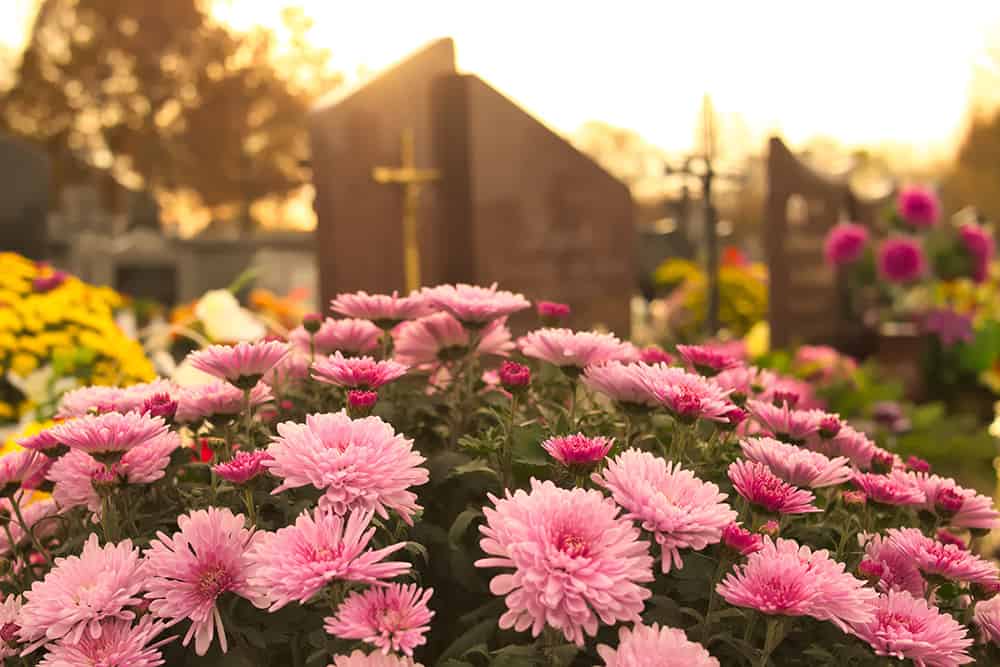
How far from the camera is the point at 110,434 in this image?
99 cm

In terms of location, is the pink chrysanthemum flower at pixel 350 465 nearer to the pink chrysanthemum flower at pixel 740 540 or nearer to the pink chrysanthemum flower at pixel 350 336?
the pink chrysanthemum flower at pixel 740 540

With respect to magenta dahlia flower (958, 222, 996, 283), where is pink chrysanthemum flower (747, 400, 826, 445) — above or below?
below

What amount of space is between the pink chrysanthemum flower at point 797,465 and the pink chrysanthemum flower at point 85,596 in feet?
2.32

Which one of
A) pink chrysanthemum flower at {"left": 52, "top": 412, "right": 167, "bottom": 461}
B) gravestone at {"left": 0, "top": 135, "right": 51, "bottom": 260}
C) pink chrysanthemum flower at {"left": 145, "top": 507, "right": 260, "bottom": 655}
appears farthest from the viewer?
gravestone at {"left": 0, "top": 135, "right": 51, "bottom": 260}

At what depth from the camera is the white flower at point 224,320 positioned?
2.52 meters

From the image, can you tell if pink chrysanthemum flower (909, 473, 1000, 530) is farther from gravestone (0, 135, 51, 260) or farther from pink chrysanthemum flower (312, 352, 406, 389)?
gravestone (0, 135, 51, 260)

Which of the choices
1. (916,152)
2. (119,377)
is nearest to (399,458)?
(119,377)

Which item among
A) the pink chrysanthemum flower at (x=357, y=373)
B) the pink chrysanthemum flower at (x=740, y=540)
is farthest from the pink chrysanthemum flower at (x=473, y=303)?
the pink chrysanthemum flower at (x=740, y=540)

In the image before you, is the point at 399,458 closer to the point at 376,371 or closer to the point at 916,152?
the point at 376,371

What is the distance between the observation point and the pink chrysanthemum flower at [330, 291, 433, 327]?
1.31 meters

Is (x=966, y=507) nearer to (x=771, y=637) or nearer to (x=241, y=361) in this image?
(x=771, y=637)

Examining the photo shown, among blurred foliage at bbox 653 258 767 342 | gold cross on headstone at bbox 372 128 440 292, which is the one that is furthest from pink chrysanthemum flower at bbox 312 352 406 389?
blurred foliage at bbox 653 258 767 342

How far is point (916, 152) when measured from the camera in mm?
47000

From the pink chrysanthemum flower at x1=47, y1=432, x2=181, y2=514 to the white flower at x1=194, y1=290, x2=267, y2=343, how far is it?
139cm
